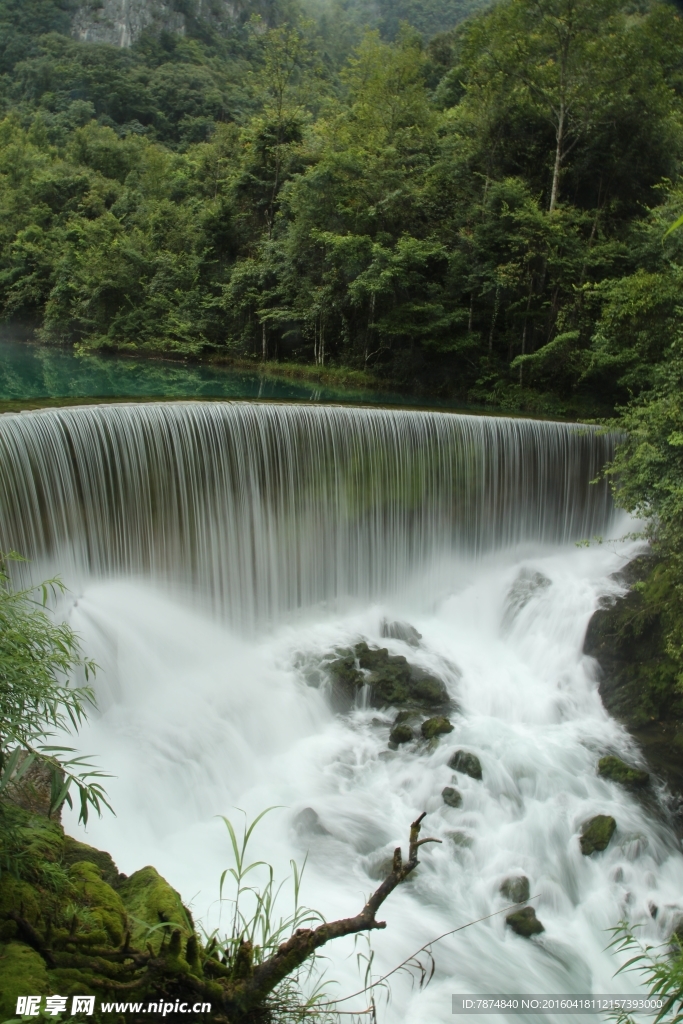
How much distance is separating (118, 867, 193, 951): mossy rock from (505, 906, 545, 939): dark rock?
9.50 feet

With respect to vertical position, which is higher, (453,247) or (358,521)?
(453,247)

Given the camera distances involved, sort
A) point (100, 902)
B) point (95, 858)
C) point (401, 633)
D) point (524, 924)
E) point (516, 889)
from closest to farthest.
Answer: point (100, 902) < point (95, 858) < point (524, 924) < point (516, 889) < point (401, 633)

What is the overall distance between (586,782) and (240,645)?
372 centimetres

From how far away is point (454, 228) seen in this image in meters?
16.5

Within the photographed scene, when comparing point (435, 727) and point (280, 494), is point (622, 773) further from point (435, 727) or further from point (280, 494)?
point (280, 494)

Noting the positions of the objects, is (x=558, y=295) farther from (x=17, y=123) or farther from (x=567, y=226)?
(x=17, y=123)

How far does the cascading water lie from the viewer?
5.27 m

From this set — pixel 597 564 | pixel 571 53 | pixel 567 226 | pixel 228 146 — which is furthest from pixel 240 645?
pixel 228 146

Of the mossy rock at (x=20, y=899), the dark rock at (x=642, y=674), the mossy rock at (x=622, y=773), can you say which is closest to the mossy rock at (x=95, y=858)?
the mossy rock at (x=20, y=899)

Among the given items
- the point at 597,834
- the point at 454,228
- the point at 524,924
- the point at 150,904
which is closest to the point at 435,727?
the point at 597,834

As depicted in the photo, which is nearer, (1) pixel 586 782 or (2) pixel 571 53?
(1) pixel 586 782

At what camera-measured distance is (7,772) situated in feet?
6.02

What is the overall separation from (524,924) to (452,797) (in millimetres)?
1203

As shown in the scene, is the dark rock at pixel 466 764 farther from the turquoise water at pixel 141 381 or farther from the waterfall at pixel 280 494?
the turquoise water at pixel 141 381
